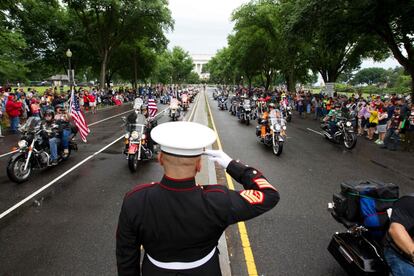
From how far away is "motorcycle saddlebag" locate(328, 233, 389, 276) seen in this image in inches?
122

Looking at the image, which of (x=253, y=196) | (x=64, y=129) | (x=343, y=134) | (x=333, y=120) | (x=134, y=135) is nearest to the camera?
(x=253, y=196)

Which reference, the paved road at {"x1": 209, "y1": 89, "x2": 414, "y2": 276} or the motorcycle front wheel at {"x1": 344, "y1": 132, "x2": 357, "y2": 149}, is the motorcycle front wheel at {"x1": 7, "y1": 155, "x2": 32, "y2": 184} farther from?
the motorcycle front wheel at {"x1": 344, "y1": 132, "x2": 357, "y2": 149}

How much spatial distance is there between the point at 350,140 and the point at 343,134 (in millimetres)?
673

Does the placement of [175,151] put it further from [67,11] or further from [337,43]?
[67,11]

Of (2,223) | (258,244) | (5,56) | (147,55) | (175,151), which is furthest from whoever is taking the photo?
(147,55)

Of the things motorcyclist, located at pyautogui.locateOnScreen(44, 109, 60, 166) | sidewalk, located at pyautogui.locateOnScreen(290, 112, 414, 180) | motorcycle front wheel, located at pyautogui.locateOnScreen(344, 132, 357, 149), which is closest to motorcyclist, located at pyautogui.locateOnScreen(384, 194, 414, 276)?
sidewalk, located at pyautogui.locateOnScreen(290, 112, 414, 180)

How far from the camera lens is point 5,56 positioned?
83.8 feet

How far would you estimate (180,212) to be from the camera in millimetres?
1762

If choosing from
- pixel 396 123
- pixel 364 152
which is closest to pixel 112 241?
pixel 364 152

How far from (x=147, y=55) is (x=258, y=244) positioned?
49.1 metres

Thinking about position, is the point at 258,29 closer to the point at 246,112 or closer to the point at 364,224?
the point at 246,112

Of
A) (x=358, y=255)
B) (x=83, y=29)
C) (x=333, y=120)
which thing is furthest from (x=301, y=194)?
(x=83, y=29)

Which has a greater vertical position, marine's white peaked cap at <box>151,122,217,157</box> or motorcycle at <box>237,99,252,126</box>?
marine's white peaked cap at <box>151,122,217,157</box>

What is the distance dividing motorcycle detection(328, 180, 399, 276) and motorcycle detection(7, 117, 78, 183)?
6.86 m
